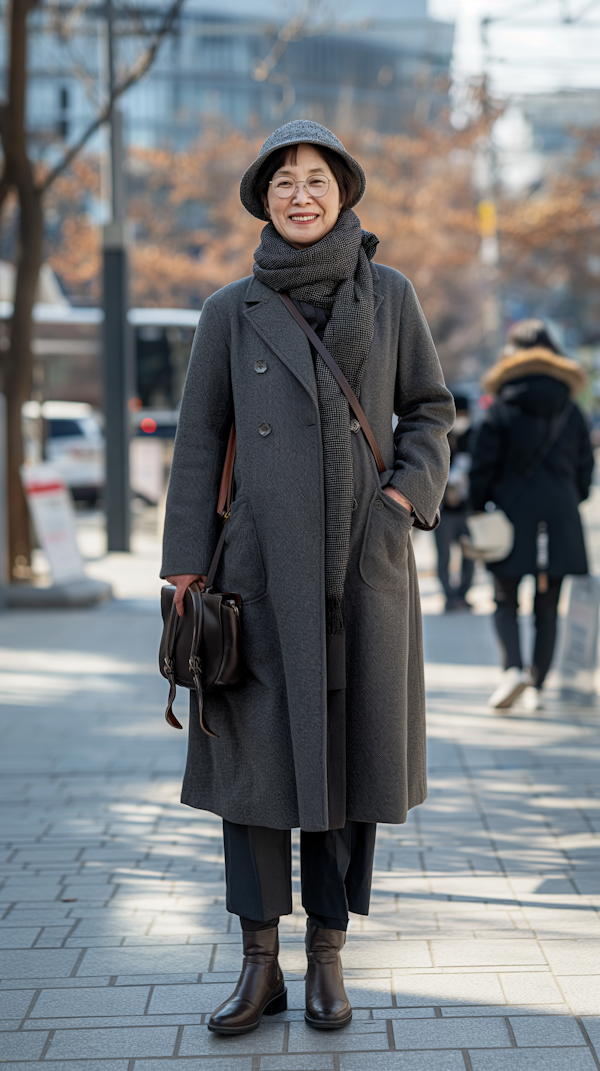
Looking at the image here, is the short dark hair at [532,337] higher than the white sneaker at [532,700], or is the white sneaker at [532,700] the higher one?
the short dark hair at [532,337]

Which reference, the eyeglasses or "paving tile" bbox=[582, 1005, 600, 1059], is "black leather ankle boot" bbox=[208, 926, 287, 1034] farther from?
the eyeglasses

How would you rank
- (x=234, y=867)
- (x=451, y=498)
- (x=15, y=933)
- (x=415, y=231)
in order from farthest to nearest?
(x=415, y=231) < (x=451, y=498) < (x=15, y=933) < (x=234, y=867)

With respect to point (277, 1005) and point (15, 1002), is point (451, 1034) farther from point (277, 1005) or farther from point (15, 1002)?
point (15, 1002)

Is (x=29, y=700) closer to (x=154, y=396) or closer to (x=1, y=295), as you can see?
(x=1, y=295)

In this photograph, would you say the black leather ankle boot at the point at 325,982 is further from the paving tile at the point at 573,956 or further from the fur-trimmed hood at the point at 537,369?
the fur-trimmed hood at the point at 537,369

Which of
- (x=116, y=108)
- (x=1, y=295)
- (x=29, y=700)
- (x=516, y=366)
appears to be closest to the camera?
(x=516, y=366)

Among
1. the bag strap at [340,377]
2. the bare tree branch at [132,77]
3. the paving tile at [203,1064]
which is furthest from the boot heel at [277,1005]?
the bare tree branch at [132,77]

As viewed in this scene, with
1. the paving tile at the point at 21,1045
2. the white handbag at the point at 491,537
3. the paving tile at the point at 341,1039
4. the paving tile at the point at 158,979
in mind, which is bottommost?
the paving tile at the point at 158,979

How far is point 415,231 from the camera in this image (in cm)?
3016

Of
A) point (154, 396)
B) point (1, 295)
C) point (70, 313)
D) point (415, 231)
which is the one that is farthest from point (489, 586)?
point (415, 231)

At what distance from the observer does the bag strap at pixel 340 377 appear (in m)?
2.88

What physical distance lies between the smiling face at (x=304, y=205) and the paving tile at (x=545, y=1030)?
1.83m

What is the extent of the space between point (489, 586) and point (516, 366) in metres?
5.66

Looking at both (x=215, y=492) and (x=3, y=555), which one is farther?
(x=3, y=555)
